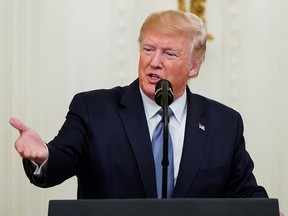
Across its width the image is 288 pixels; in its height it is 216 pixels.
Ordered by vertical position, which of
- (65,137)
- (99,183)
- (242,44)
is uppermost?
(242,44)

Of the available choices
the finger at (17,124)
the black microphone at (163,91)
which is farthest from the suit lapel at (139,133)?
the finger at (17,124)

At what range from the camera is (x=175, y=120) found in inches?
95.5

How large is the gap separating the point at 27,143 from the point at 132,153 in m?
0.58

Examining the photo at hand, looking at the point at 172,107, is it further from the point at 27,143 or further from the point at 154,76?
the point at 27,143

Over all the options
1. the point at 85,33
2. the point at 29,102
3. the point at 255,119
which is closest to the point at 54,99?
the point at 29,102

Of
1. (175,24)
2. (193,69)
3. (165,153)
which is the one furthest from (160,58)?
(165,153)

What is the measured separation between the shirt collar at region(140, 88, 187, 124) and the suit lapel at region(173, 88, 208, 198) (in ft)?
0.08

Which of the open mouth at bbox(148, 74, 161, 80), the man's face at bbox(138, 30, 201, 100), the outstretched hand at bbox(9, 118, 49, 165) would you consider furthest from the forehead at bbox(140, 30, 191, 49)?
the outstretched hand at bbox(9, 118, 49, 165)

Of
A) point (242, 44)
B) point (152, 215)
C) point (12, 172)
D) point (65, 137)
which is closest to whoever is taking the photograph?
point (152, 215)

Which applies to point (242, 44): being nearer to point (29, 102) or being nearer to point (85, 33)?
point (85, 33)

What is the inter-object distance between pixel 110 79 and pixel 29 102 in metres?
0.42

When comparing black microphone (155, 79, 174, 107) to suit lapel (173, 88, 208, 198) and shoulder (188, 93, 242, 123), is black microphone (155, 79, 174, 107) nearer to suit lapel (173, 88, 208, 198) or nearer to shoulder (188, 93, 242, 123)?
suit lapel (173, 88, 208, 198)

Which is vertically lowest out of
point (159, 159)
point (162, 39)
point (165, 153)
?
point (159, 159)

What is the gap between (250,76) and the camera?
3490 mm
